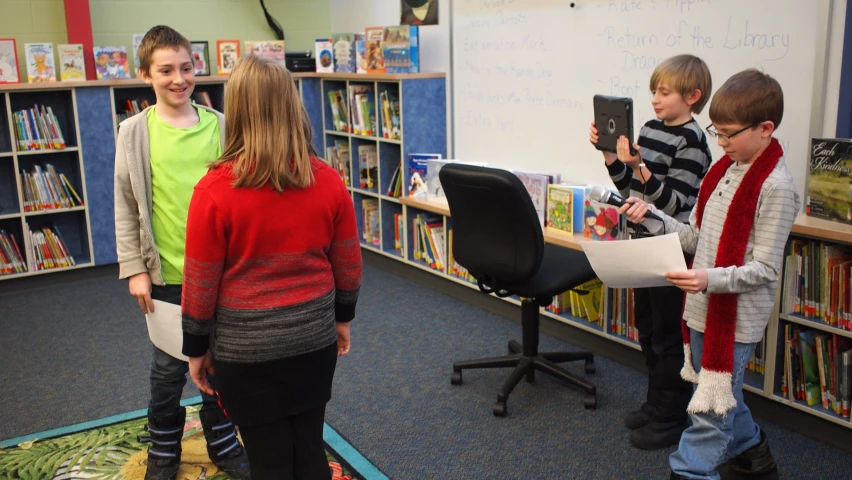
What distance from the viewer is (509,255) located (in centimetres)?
289

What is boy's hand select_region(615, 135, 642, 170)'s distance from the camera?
8.06 feet

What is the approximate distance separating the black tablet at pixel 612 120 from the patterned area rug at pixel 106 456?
4.46 ft

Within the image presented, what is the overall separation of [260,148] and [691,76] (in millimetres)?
1483

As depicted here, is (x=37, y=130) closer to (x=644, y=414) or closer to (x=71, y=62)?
(x=71, y=62)

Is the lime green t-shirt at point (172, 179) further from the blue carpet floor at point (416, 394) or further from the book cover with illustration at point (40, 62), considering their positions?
the book cover with illustration at point (40, 62)

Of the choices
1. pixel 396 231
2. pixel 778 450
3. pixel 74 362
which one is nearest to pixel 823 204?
pixel 778 450

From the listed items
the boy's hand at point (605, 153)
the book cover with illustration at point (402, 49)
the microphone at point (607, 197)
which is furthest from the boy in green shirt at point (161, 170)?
the book cover with illustration at point (402, 49)

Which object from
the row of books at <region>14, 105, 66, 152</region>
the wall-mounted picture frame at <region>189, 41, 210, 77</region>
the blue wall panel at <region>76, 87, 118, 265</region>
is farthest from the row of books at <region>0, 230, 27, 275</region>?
the wall-mounted picture frame at <region>189, 41, 210, 77</region>

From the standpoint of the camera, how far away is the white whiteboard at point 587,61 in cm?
278

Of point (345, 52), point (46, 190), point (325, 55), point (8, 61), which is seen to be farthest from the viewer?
point (325, 55)

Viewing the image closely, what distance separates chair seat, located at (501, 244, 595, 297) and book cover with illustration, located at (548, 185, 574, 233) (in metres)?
0.41

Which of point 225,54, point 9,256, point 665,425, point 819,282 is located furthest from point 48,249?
point 819,282

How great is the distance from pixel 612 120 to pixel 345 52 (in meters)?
2.83

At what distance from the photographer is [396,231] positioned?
4.92 m
